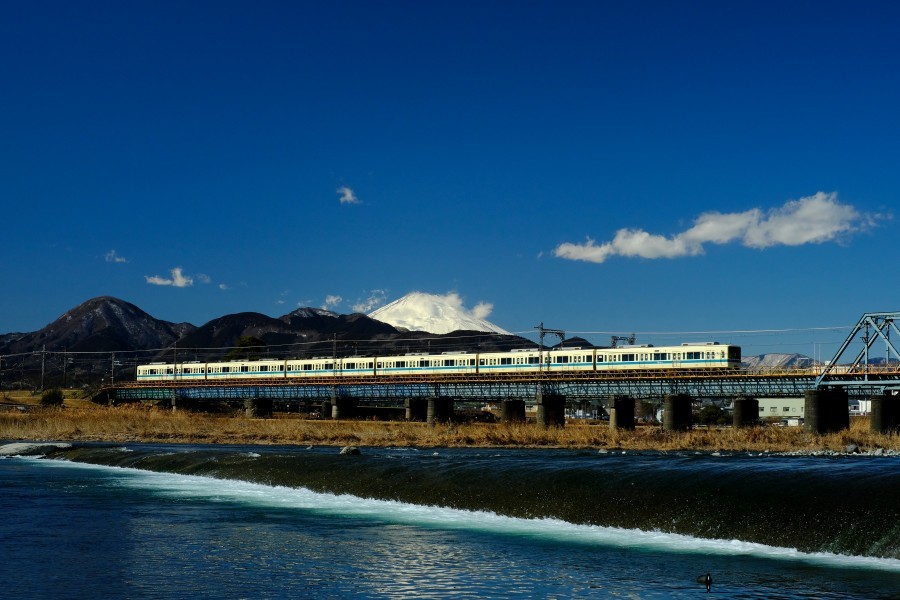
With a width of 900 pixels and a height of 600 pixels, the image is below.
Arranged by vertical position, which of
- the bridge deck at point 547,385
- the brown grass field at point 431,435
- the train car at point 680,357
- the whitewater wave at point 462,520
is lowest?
the whitewater wave at point 462,520

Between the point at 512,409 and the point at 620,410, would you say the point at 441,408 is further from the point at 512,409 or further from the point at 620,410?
the point at 620,410

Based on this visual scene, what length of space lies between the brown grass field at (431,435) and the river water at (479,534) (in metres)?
20.5

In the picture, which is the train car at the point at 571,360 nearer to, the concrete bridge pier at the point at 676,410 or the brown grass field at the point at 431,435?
the concrete bridge pier at the point at 676,410

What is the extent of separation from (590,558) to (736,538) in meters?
4.48

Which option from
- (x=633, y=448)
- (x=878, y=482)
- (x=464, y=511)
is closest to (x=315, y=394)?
(x=633, y=448)

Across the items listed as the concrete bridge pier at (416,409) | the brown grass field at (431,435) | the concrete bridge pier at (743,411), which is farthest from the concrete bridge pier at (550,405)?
the brown grass field at (431,435)

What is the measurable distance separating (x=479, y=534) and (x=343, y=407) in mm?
99077

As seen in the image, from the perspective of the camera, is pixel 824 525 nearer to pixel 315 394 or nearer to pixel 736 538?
pixel 736 538

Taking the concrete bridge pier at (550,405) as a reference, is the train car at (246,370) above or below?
above

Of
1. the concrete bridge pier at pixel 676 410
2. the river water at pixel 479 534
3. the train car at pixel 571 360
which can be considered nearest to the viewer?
the river water at pixel 479 534

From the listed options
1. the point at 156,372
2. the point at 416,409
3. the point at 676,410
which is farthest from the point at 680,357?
the point at 156,372

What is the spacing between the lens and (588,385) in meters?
99.3

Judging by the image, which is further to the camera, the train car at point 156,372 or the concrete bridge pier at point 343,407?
the train car at point 156,372

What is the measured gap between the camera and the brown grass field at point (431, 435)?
5434 cm
